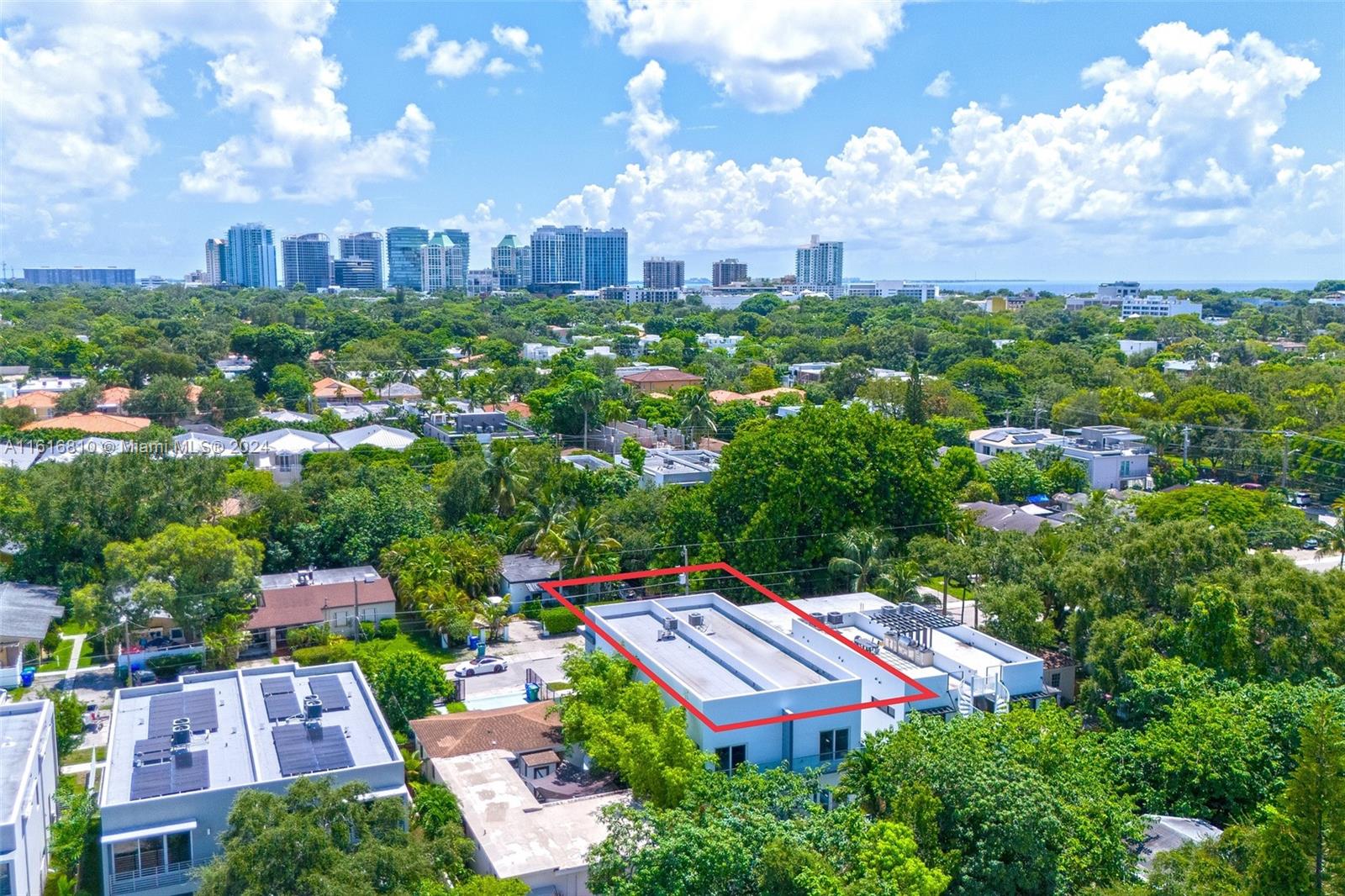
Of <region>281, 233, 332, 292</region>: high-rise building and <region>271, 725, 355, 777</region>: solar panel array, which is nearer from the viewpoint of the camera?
<region>271, 725, 355, 777</region>: solar panel array

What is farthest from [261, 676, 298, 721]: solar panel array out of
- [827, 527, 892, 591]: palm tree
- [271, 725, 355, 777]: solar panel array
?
[827, 527, 892, 591]: palm tree

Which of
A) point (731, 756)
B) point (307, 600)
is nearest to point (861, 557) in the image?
point (731, 756)

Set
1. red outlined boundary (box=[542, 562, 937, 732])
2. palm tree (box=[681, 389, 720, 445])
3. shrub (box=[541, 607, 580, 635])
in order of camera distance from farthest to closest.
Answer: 1. palm tree (box=[681, 389, 720, 445])
2. shrub (box=[541, 607, 580, 635])
3. red outlined boundary (box=[542, 562, 937, 732])

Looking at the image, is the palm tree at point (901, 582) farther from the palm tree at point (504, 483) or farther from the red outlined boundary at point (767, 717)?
the palm tree at point (504, 483)

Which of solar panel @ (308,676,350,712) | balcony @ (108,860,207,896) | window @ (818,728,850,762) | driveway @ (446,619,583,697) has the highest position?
solar panel @ (308,676,350,712)

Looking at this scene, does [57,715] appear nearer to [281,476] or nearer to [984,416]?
[281,476]

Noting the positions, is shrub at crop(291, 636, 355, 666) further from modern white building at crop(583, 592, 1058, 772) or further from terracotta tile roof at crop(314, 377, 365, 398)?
terracotta tile roof at crop(314, 377, 365, 398)
